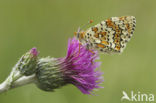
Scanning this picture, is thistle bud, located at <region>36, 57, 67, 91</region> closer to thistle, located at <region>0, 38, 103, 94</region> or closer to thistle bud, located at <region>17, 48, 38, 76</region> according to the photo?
thistle, located at <region>0, 38, 103, 94</region>

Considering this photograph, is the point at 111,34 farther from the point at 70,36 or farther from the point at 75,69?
the point at 70,36

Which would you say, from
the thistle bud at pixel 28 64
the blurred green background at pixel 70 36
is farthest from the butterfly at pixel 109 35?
the blurred green background at pixel 70 36

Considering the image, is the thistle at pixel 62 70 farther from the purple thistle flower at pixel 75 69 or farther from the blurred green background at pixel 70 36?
the blurred green background at pixel 70 36

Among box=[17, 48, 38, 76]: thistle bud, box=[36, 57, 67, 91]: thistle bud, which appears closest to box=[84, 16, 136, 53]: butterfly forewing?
Result: box=[36, 57, 67, 91]: thistle bud

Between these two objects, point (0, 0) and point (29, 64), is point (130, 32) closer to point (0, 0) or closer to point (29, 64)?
point (29, 64)

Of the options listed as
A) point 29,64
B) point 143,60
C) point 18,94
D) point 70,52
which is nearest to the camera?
point 29,64

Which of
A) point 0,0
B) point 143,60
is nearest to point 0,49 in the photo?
point 0,0
